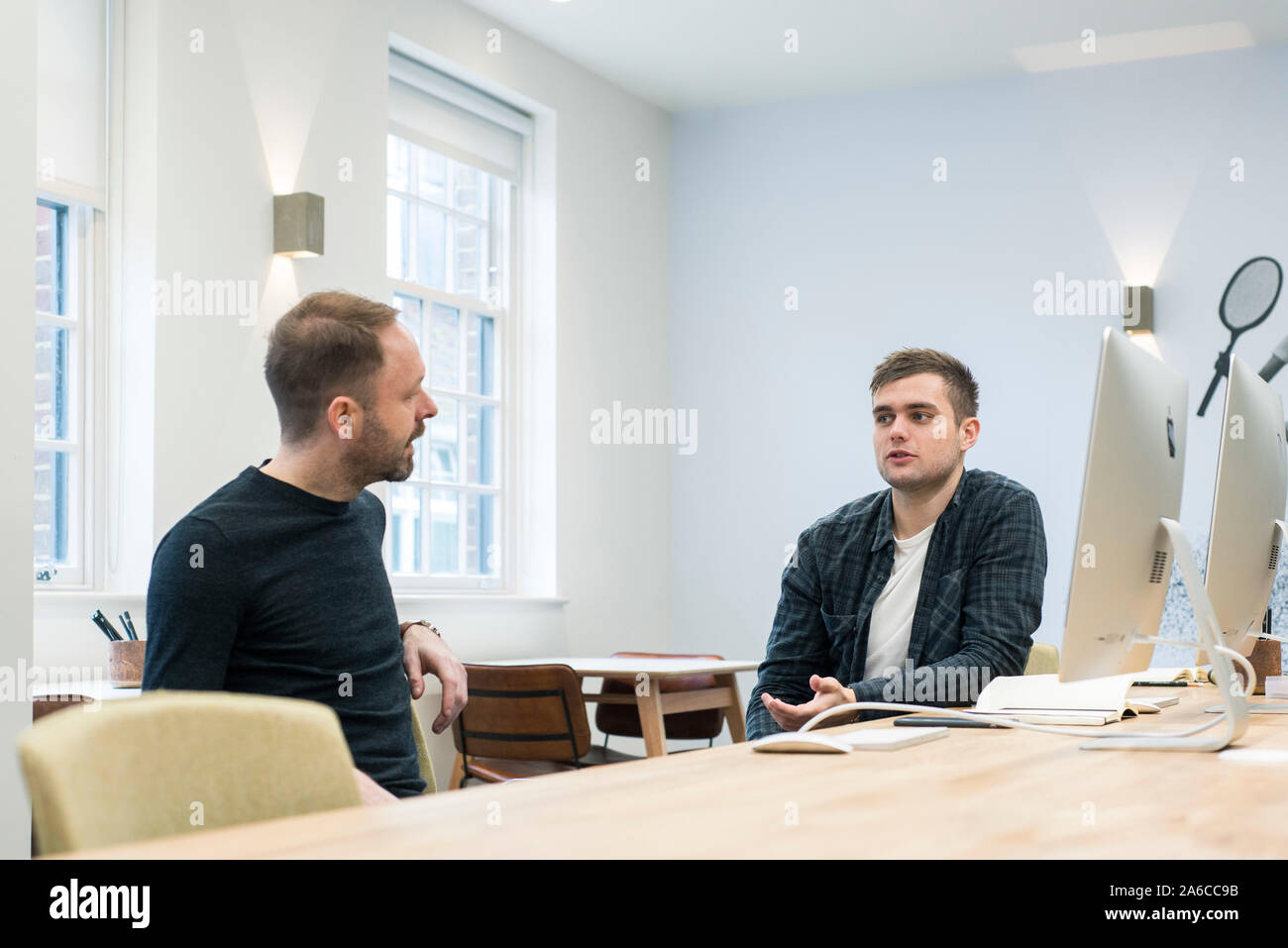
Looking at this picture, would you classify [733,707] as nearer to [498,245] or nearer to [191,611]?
[498,245]

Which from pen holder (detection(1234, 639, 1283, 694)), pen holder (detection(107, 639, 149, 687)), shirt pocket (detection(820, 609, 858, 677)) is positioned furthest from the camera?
pen holder (detection(107, 639, 149, 687))

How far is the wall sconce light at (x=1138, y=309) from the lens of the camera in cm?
524

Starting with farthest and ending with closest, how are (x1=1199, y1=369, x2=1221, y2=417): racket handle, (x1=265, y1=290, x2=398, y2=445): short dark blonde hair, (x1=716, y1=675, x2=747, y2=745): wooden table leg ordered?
(x1=1199, y1=369, x2=1221, y2=417): racket handle → (x1=716, y1=675, x2=747, y2=745): wooden table leg → (x1=265, y1=290, x2=398, y2=445): short dark blonde hair

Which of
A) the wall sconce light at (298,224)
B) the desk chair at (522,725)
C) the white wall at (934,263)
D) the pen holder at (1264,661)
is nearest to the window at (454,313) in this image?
the wall sconce light at (298,224)

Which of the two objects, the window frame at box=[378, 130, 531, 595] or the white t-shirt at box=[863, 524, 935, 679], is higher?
the window frame at box=[378, 130, 531, 595]

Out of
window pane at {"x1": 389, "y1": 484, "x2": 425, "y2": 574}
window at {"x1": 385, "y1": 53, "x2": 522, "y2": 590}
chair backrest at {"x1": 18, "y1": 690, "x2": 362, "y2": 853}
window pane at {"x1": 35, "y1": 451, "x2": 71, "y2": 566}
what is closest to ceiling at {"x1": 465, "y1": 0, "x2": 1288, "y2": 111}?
window at {"x1": 385, "y1": 53, "x2": 522, "y2": 590}

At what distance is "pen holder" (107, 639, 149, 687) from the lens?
9.12 feet

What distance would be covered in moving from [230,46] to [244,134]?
262 mm

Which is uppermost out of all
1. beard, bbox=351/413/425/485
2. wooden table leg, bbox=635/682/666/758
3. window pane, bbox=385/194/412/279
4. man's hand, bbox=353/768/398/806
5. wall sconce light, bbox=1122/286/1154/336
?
window pane, bbox=385/194/412/279

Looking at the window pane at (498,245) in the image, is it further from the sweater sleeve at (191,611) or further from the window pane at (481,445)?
the sweater sleeve at (191,611)

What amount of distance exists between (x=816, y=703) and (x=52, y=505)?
99.1 inches

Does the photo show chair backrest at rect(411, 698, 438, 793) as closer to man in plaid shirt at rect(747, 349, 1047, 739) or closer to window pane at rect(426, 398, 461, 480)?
man in plaid shirt at rect(747, 349, 1047, 739)

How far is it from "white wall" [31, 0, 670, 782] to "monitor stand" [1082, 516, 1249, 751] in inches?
105

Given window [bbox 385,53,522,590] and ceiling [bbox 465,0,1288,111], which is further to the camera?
ceiling [bbox 465,0,1288,111]
